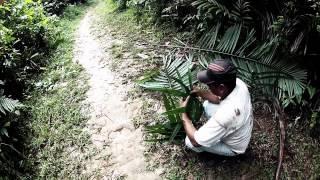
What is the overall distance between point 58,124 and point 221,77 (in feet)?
9.29

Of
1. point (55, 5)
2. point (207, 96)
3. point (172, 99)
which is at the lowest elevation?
point (55, 5)

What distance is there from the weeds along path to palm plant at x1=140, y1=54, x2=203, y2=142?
37 centimetres

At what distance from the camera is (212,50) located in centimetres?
493

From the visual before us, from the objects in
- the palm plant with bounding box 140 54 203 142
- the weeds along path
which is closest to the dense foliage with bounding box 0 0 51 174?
the weeds along path

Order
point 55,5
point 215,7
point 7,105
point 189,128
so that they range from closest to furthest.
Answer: point 189,128 < point 7,105 < point 215,7 < point 55,5

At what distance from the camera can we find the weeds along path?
420cm

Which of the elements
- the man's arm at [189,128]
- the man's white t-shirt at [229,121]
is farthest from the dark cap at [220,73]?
the man's arm at [189,128]

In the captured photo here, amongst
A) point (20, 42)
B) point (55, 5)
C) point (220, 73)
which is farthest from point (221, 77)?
point (55, 5)

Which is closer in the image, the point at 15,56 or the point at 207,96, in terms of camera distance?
the point at 207,96

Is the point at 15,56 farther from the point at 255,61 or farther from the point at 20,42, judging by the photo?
the point at 255,61

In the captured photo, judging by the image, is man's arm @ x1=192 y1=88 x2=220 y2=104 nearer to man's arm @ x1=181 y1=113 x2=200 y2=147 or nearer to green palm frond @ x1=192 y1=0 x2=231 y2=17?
man's arm @ x1=181 y1=113 x2=200 y2=147

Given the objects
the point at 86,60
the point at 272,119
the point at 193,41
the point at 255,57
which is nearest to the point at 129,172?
the point at 272,119

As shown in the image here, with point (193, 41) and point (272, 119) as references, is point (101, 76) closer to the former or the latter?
point (193, 41)

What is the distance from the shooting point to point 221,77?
319 cm
